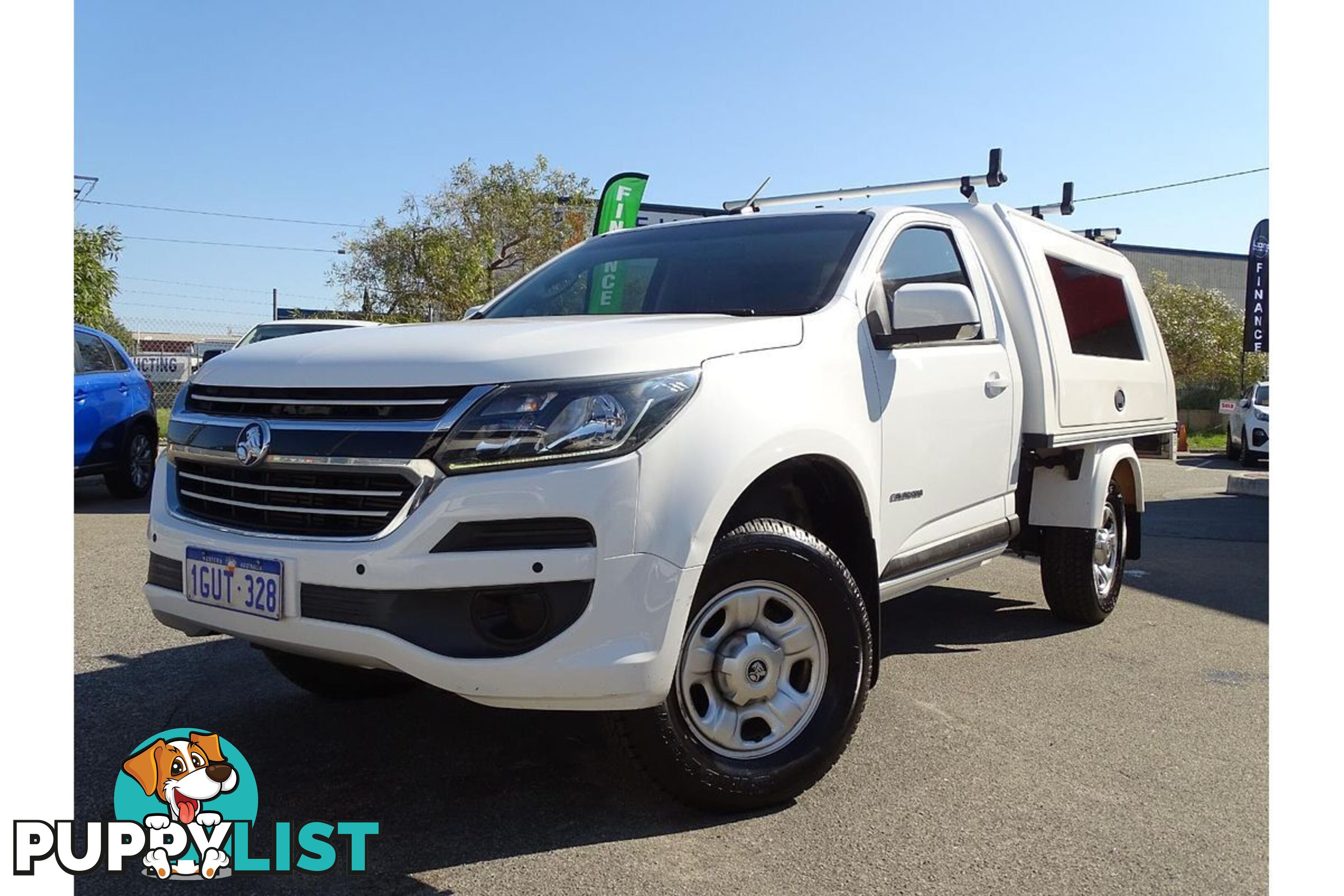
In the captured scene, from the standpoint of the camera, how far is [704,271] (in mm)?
4250

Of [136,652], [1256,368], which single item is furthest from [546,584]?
[1256,368]

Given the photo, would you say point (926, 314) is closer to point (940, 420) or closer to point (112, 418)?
point (940, 420)

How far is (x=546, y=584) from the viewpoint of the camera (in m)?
2.77

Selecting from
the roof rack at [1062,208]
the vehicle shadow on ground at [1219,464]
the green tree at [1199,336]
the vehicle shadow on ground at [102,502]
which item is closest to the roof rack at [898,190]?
the roof rack at [1062,208]

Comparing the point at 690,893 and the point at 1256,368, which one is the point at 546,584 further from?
→ the point at 1256,368

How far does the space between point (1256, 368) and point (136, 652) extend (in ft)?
107

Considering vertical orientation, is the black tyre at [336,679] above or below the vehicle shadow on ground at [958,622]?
above

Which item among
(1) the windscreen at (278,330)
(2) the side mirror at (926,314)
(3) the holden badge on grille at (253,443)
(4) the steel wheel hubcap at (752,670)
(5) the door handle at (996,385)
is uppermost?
(1) the windscreen at (278,330)

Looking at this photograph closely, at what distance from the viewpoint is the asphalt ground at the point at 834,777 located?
2.88 metres

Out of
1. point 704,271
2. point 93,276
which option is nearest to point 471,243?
point 93,276

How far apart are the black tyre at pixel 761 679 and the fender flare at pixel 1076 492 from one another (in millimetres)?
2479

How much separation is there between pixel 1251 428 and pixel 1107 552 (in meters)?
15.0

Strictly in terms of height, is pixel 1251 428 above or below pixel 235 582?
above

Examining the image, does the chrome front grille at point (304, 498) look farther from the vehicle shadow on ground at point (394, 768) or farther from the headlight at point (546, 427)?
the vehicle shadow on ground at point (394, 768)
